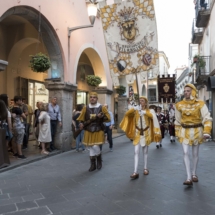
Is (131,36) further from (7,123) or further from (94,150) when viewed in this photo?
(7,123)

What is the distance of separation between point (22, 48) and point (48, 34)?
3.55 m

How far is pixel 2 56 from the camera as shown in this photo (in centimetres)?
1198

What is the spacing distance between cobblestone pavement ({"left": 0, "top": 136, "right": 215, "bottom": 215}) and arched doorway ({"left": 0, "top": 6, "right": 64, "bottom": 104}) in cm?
407

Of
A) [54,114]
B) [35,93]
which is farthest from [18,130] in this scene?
[35,93]

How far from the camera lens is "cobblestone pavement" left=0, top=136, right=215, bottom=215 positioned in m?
4.14

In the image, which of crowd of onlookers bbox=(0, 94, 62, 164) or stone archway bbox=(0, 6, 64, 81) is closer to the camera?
crowd of onlookers bbox=(0, 94, 62, 164)

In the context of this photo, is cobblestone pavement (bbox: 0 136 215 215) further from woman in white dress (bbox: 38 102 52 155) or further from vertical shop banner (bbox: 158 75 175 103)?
vertical shop banner (bbox: 158 75 175 103)

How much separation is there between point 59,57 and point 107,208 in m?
6.99

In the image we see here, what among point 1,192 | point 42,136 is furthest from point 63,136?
point 1,192

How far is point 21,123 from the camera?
8242mm

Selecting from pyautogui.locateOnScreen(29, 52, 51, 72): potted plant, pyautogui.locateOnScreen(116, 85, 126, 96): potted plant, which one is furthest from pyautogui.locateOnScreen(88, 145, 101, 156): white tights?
pyautogui.locateOnScreen(116, 85, 126, 96): potted plant

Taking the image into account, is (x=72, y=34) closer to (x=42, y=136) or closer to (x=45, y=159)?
(x=42, y=136)

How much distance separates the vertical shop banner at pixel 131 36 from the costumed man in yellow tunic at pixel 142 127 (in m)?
3.32

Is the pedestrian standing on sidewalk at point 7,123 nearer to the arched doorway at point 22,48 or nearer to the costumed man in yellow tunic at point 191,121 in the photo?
the arched doorway at point 22,48
